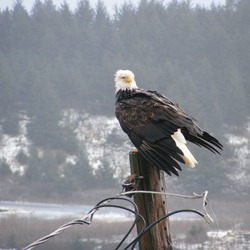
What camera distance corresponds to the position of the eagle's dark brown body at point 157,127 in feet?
18.0

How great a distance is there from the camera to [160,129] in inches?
238

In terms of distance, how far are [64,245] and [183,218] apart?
24.8 ft

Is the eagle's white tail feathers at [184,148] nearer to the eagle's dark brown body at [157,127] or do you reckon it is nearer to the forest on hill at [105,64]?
the eagle's dark brown body at [157,127]

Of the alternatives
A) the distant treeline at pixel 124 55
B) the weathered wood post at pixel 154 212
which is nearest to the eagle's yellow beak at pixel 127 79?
the weathered wood post at pixel 154 212

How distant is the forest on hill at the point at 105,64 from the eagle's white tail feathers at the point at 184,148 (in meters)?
30.8

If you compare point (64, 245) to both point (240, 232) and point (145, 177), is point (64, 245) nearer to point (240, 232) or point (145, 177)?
point (240, 232)

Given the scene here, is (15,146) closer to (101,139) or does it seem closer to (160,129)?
(101,139)

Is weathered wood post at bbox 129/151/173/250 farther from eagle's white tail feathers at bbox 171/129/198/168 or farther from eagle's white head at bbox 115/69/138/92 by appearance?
eagle's white head at bbox 115/69/138/92

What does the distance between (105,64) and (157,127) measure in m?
48.1

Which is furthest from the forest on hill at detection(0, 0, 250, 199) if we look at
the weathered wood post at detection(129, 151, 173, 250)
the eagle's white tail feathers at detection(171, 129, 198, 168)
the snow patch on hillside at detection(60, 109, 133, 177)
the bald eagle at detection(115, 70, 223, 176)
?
the weathered wood post at detection(129, 151, 173, 250)

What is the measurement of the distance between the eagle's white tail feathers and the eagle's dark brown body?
0.02 meters

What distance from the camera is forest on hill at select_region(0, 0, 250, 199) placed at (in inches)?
1820

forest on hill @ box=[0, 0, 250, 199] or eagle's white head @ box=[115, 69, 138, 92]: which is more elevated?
forest on hill @ box=[0, 0, 250, 199]

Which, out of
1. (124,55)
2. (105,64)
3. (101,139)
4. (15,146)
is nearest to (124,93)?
(101,139)
